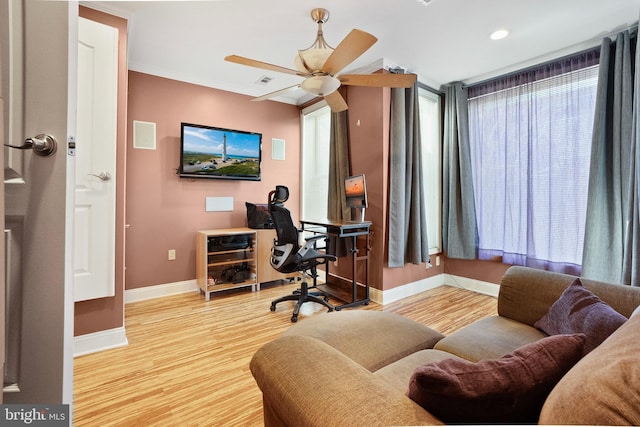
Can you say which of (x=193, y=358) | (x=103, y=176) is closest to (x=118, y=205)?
(x=103, y=176)

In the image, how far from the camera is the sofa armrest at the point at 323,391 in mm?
645

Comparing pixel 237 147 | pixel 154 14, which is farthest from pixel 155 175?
pixel 154 14

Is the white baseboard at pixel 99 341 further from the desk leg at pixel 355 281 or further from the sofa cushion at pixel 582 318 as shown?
the sofa cushion at pixel 582 318

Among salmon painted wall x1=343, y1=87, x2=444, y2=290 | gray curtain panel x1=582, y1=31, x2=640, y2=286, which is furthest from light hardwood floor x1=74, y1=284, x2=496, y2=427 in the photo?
gray curtain panel x1=582, y1=31, x2=640, y2=286

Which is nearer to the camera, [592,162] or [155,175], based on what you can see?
[592,162]

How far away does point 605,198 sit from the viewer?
259 centimetres

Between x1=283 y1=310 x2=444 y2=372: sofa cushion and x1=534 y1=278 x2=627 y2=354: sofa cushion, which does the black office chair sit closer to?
x1=283 y1=310 x2=444 y2=372: sofa cushion

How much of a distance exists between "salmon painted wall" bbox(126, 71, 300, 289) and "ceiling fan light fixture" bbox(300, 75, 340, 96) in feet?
6.46

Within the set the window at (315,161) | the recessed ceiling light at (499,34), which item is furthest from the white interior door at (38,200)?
the window at (315,161)

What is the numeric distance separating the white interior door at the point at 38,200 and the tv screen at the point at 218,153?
8.46 feet

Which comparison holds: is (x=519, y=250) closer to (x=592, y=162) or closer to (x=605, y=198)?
(x=605, y=198)

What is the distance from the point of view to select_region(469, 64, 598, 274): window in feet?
9.24

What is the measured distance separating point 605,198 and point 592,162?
0.34 metres

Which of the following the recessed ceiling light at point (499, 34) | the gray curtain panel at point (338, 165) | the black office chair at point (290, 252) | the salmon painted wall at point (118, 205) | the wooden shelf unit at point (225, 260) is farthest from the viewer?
the gray curtain panel at point (338, 165)
